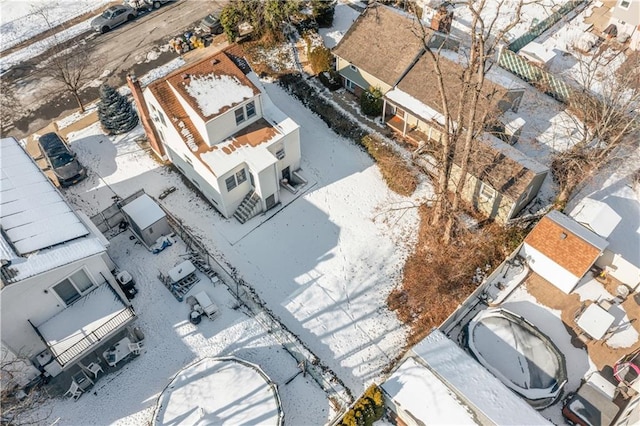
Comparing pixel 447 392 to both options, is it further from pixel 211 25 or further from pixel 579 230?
pixel 211 25

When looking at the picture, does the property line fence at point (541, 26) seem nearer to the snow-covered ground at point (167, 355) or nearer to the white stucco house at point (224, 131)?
the white stucco house at point (224, 131)

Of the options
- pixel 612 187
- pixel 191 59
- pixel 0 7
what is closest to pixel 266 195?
pixel 191 59

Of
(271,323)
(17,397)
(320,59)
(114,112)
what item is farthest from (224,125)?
(17,397)

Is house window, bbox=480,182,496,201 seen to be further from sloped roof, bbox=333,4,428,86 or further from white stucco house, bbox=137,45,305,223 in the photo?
white stucco house, bbox=137,45,305,223

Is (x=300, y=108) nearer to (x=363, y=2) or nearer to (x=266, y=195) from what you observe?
(x=266, y=195)

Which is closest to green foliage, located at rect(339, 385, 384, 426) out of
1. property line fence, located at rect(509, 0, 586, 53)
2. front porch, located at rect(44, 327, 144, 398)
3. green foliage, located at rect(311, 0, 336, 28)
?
front porch, located at rect(44, 327, 144, 398)
